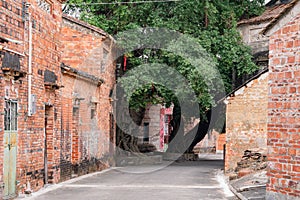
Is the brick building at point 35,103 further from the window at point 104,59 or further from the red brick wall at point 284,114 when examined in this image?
the red brick wall at point 284,114

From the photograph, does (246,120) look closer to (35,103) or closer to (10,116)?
(35,103)

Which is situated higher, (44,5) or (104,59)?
(44,5)

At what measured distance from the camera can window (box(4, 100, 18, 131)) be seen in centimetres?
1238

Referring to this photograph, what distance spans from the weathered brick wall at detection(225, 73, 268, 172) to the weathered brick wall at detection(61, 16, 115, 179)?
18.8 feet

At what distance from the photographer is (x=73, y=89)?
18.8m

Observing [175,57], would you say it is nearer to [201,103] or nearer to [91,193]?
[201,103]

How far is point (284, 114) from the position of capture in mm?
10844

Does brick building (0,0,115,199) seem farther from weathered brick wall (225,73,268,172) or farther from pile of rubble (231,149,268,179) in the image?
weathered brick wall (225,73,268,172)

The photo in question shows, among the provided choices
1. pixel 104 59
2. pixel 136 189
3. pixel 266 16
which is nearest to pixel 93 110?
pixel 104 59

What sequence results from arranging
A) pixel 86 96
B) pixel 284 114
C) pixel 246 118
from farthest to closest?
pixel 246 118 → pixel 86 96 → pixel 284 114

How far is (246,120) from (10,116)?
11563mm

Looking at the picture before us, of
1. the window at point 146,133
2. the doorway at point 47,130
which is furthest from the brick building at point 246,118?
Result: the window at point 146,133

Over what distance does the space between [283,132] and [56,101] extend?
26.3ft

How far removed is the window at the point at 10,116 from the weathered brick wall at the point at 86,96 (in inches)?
179
